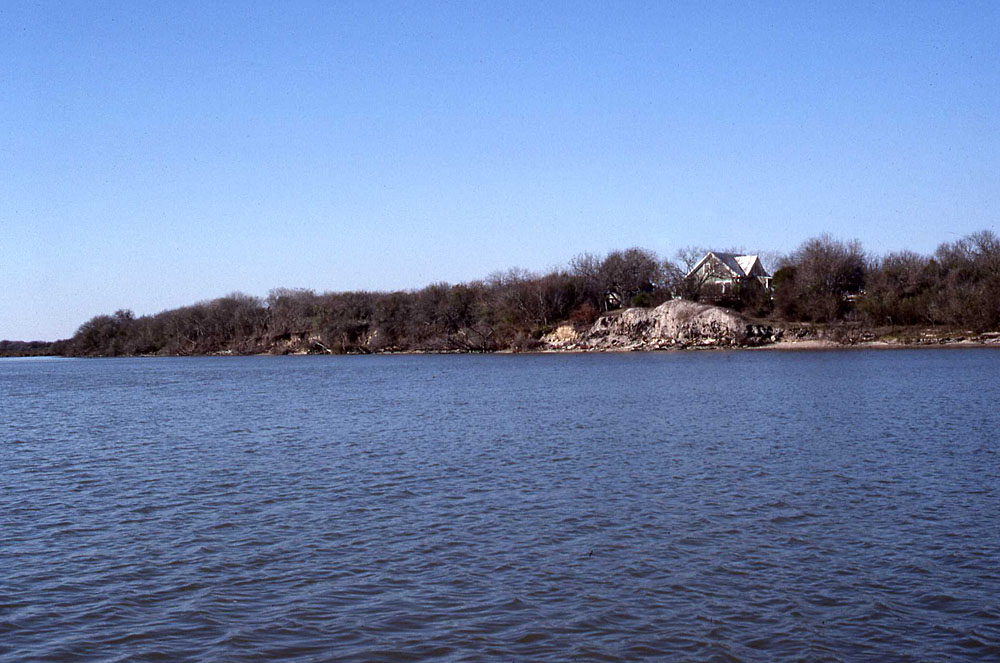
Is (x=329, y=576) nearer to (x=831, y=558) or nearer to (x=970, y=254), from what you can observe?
(x=831, y=558)

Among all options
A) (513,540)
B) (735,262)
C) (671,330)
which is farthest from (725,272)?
(513,540)

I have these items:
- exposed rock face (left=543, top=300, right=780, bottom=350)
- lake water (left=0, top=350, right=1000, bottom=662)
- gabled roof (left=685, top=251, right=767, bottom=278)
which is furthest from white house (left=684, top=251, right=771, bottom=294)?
lake water (left=0, top=350, right=1000, bottom=662)

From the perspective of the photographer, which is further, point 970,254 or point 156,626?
point 970,254

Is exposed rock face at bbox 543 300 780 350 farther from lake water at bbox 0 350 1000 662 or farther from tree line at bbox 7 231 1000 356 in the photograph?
lake water at bbox 0 350 1000 662

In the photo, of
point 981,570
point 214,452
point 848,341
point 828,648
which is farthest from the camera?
point 848,341

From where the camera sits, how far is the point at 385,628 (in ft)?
32.1

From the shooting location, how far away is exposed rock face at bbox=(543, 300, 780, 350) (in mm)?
94500

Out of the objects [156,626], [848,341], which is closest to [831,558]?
[156,626]

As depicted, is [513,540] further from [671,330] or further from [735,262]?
[735,262]

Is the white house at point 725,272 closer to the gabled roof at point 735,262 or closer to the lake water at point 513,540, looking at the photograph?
the gabled roof at point 735,262

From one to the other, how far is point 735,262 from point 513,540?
10860 centimetres

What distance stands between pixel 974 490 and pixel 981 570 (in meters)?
5.60

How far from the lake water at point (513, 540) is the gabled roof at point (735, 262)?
84488 mm

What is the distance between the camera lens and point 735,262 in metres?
116
